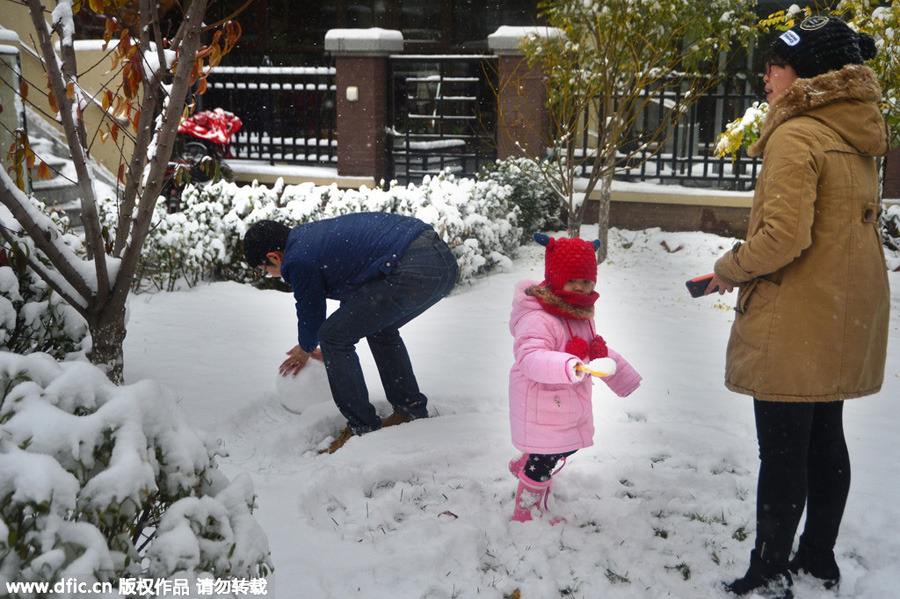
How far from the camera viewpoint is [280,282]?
649 cm

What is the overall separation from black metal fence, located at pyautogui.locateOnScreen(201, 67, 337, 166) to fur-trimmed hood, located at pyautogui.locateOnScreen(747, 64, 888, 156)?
8369mm

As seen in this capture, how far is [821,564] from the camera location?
8.26 ft

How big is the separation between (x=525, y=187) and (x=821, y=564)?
612cm

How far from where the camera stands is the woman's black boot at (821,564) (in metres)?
2.51

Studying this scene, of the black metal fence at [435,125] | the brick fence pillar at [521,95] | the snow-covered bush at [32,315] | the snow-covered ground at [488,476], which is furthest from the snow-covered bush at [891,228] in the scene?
the snow-covered bush at [32,315]

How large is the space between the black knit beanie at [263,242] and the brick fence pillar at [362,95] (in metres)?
6.29

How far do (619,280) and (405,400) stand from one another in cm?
376

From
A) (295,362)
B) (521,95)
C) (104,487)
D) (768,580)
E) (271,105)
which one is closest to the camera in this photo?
(104,487)

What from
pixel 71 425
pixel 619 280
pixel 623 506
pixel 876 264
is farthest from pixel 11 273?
pixel 619 280

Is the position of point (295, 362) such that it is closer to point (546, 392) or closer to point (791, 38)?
point (546, 392)

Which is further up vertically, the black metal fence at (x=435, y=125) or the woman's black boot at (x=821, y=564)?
the black metal fence at (x=435, y=125)

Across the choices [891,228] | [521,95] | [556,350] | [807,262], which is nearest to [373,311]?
[556,350]

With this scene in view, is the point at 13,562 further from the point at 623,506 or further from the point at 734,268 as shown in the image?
the point at 623,506

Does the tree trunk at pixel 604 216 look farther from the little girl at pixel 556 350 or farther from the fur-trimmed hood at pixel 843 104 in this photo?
the fur-trimmed hood at pixel 843 104
